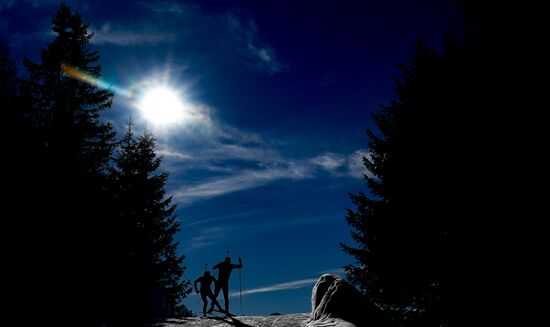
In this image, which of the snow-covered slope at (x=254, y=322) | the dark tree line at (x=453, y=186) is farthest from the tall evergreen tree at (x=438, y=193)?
the snow-covered slope at (x=254, y=322)

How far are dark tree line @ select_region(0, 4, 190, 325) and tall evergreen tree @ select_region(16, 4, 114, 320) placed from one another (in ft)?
0.10

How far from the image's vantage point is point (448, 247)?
30.6ft

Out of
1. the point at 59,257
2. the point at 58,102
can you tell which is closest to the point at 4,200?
the point at 59,257

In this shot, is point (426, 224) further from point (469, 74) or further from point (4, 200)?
point (4, 200)

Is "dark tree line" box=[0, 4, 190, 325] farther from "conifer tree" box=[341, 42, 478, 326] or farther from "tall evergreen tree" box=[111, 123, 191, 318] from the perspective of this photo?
"conifer tree" box=[341, 42, 478, 326]

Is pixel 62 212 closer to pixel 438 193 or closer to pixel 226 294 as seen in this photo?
pixel 226 294

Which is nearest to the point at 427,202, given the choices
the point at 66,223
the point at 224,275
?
the point at 224,275

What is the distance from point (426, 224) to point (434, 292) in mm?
1961

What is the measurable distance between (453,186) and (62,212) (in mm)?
13114

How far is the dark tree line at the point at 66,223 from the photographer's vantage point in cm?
1009

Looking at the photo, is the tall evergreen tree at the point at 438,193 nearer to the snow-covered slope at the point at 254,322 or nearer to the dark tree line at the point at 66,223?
the snow-covered slope at the point at 254,322

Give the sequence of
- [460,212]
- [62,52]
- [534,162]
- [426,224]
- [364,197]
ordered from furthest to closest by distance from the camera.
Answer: [62,52] → [364,197] → [426,224] → [460,212] → [534,162]

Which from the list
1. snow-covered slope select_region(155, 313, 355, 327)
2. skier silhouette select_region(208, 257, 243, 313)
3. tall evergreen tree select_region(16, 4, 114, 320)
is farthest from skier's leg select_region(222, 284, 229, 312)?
tall evergreen tree select_region(16, 4, 114, 320)

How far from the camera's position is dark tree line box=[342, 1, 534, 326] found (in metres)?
8.31
